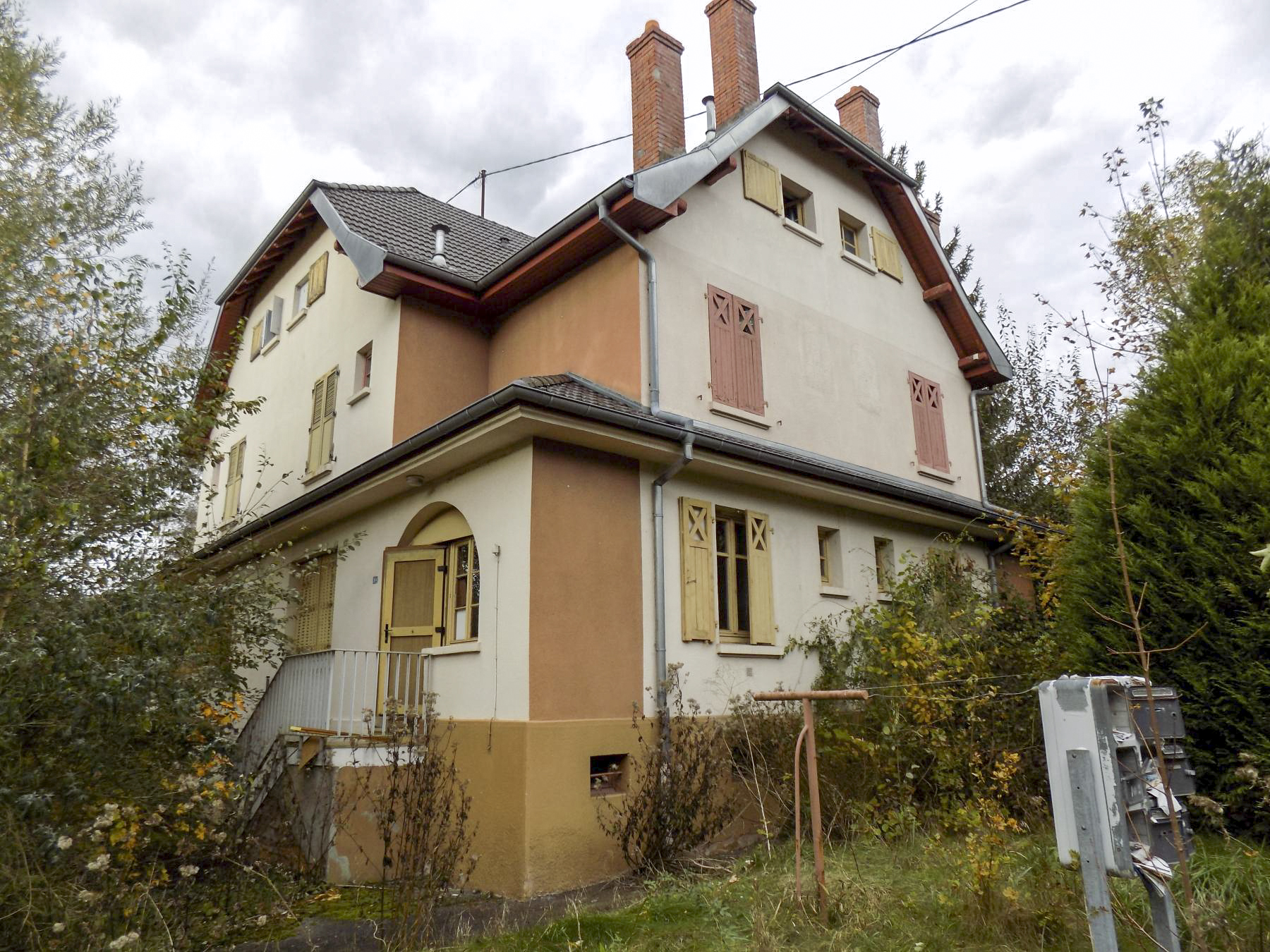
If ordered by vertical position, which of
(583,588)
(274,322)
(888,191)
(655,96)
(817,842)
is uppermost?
(655,96)

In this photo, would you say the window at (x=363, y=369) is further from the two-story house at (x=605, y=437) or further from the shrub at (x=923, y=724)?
the shrub at (x=923, y=724)

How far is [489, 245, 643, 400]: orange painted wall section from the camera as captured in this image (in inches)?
407

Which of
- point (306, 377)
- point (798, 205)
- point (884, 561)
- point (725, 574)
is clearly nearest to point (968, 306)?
point (798, 205)

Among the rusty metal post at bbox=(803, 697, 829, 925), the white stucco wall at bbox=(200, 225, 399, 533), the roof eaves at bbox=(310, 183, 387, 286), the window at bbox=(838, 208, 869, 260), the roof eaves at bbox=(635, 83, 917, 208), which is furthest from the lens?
the window at bbox=(838, 208, 869, 260)

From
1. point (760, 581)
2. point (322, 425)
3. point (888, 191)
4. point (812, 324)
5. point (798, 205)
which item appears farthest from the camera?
point (888, 191)

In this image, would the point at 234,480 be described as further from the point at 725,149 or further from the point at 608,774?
the point at 608,774

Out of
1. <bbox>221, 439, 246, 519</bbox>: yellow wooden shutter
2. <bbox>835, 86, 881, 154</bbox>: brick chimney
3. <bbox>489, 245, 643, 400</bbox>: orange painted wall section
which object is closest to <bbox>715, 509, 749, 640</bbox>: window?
<bbox>489, 245, 643, 400</bbox>: orange painted wall section

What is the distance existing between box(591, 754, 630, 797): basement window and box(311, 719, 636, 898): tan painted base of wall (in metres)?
0.12

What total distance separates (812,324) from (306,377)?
8.23 metres

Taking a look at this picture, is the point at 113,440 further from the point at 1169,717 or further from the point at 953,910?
the point at 1169,717

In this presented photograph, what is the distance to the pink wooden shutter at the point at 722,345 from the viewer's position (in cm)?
1087

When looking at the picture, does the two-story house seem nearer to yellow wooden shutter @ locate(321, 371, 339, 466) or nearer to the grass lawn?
yellow wooden shutter @ locate(321, 371, 339, 466)

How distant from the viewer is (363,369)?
1327 cm

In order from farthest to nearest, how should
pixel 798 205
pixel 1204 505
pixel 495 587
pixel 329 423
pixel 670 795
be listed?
pixel 329 423 < pixel 798 205 < pixel 495 587 < pixel 670 795 < pixel 1204 505
